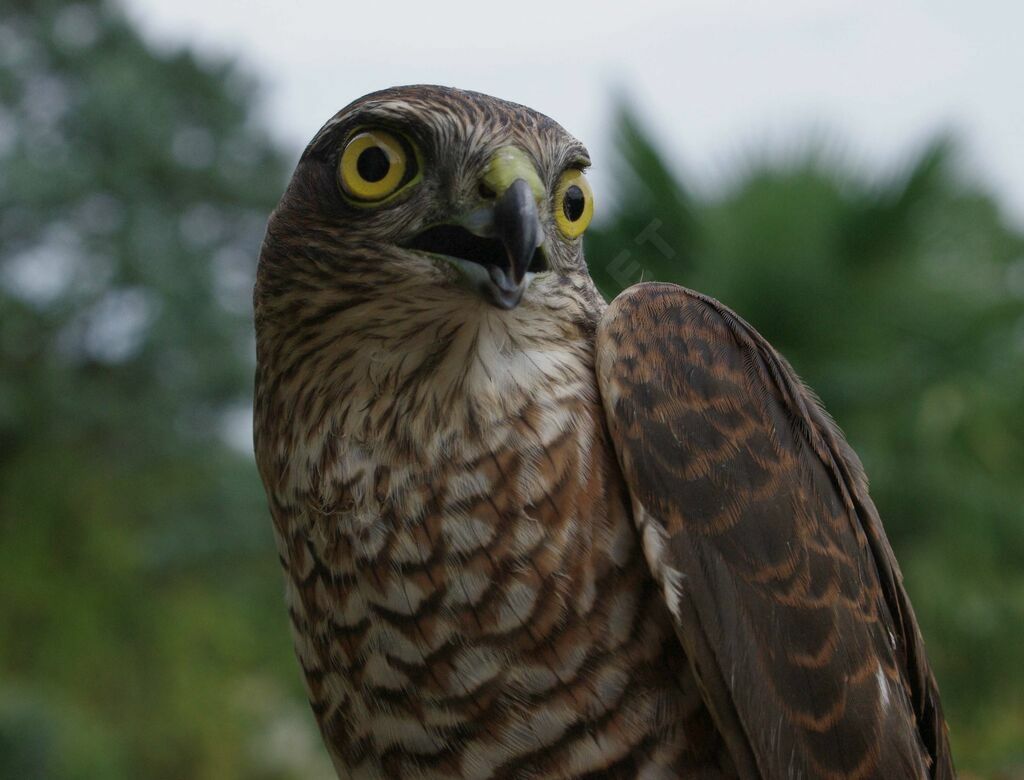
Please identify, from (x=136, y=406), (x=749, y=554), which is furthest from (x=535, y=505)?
(x=136, y=406)

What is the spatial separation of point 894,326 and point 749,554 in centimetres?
388

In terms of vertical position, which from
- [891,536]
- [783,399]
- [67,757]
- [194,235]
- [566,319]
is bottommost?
[67,757]

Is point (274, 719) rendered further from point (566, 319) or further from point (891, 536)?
point (566, 319)

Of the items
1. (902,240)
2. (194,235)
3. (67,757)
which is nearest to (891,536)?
(902,240)

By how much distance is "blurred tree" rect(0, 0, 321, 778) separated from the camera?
912 cm

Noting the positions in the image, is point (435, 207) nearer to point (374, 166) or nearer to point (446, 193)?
point (446, 193)

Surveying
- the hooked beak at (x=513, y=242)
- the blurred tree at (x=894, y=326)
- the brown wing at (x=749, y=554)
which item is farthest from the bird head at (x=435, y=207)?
the blurred tree at (x=894, y=326)

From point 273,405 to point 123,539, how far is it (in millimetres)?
8587

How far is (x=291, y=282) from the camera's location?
5.93 feet

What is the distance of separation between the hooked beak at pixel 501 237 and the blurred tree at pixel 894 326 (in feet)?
10.5

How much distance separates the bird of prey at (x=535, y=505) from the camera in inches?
64.1

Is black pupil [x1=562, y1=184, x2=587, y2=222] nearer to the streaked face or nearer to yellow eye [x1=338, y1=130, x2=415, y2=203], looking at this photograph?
the streaked face

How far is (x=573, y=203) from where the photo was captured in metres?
1.82

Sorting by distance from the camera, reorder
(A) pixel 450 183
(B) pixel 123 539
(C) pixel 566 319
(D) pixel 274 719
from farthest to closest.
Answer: (B) pixel 123 539
(D) pixel 274 719
(C) pixel 566 319
(A) pixel 450 183
